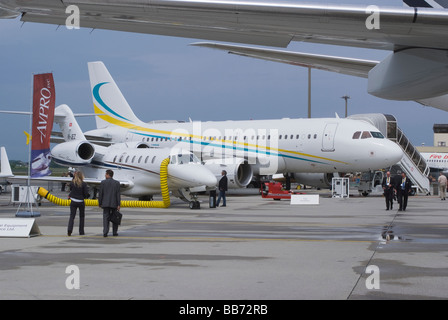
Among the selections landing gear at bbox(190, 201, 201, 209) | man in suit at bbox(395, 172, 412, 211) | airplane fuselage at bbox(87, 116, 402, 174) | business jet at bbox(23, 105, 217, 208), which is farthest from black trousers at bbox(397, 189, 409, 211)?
landing gear at bbox(190, 201, 201, 209)

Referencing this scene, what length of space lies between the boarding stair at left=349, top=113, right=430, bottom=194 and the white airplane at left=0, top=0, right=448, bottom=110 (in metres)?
26.6

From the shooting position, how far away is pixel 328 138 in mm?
31406

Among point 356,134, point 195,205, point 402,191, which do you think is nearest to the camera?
point 402,191

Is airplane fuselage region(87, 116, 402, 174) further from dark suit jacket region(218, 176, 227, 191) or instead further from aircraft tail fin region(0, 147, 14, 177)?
aircraft tail fin region(0, 147, 14, 177)

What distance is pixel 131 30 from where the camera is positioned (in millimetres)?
9398

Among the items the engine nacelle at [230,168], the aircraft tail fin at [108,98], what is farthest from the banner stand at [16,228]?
the aircraft tail fin at [108,98]

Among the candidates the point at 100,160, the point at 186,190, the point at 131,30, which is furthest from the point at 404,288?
the point at 100,160

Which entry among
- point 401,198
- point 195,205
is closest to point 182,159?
point 195,205

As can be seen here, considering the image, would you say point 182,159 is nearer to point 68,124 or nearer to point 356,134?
point 356,134

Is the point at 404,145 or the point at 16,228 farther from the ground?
the point at 404,145

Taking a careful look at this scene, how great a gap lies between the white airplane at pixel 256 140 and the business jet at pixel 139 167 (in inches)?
168

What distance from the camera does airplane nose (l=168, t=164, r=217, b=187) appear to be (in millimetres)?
23375

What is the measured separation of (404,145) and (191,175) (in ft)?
61.8
